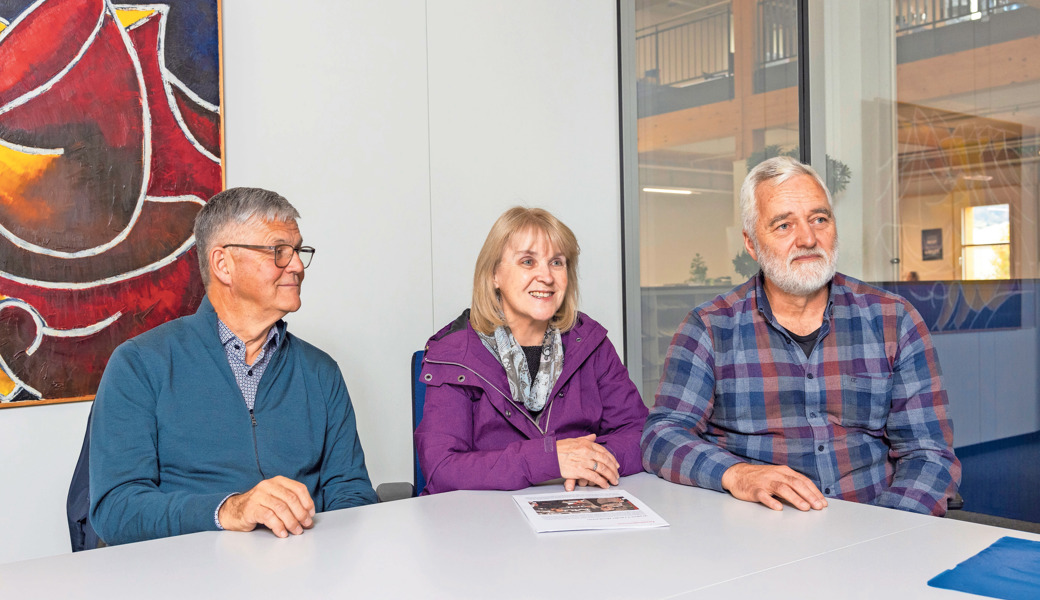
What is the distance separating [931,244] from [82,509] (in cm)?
255

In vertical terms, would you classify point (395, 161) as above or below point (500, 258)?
above

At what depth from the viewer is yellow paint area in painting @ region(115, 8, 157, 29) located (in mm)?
2602

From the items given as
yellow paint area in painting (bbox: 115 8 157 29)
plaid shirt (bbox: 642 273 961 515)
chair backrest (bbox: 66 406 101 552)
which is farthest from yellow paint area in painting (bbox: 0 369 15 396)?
plaid shirt (bbox: 642 273 961 515)

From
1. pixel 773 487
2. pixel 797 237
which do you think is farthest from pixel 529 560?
pixel 797 237

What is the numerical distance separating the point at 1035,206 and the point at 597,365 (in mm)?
1406

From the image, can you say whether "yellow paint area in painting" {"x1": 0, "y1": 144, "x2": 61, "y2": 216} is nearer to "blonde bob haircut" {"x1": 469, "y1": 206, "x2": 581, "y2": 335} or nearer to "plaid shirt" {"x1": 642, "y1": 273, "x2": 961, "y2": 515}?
"blonde bob haircut" {"x1": 469, "y1": 206, "x2": 581, "y2": 335}

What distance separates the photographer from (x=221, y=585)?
3.92 ft

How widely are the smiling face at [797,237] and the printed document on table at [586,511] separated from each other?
2.33 ft

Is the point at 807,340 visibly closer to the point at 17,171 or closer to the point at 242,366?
the point at 242,366

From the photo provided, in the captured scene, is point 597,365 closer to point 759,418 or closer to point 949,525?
point 759,418

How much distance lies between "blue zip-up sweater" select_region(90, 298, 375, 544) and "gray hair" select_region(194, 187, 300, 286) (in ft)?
0.53

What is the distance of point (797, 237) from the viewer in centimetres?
205

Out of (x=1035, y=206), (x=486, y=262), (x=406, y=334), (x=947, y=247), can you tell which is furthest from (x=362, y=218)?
(x=1035, y=206)

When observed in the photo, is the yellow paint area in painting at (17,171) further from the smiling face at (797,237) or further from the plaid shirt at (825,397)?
the smiling face at (797,237)
